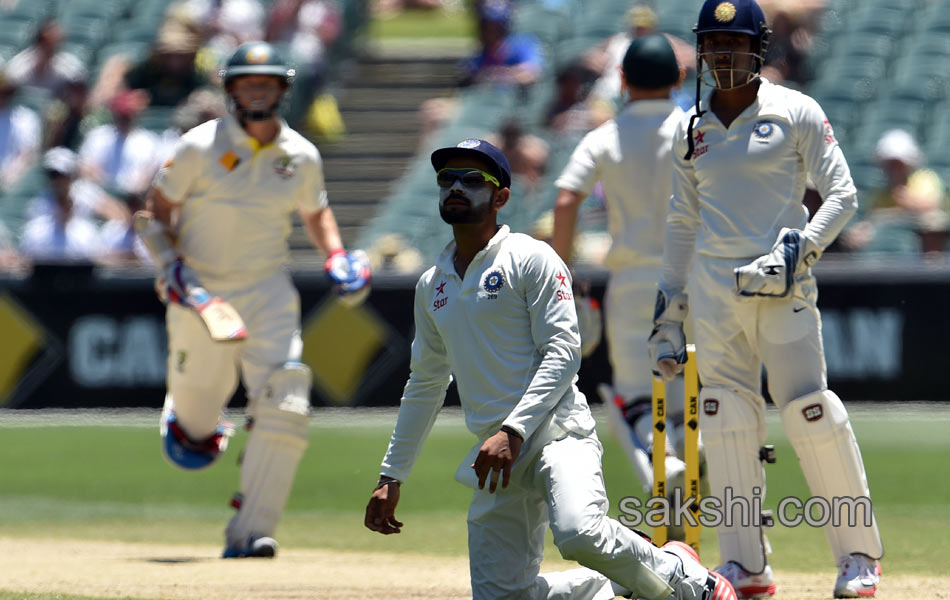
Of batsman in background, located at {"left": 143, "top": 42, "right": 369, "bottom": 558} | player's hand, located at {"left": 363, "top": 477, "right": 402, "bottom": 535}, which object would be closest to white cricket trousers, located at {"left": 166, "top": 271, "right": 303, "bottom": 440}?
batsman in background, located at {"left": 143, "top": 42, "right": 369, "bottom": 558}

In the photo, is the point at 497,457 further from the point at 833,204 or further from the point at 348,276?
the point at 348,276

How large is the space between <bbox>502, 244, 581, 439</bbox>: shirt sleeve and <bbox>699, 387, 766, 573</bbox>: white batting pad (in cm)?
120

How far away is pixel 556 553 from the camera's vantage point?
8438 millimetres

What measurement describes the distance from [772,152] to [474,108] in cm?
1157

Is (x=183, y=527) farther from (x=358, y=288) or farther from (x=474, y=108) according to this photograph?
(x=474, y=108)

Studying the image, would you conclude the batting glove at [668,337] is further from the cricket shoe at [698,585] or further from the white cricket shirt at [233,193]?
the white cricket shirt at [233,193]

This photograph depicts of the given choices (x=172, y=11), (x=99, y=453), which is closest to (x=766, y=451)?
(x=99, y=453)

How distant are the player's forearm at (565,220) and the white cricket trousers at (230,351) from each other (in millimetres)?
1458

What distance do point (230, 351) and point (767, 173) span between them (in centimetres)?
322

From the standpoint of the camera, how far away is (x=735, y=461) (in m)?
6.70

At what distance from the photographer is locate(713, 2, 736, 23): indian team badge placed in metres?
6.62

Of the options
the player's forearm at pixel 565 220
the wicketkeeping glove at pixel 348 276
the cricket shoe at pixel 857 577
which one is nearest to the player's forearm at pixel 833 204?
the cricket shoe at pixel 857 577

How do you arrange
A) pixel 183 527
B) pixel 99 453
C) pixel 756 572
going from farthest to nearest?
pixel 99 453 → pixel 183 527 → pixel 756 572

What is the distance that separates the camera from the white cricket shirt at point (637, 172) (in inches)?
330
